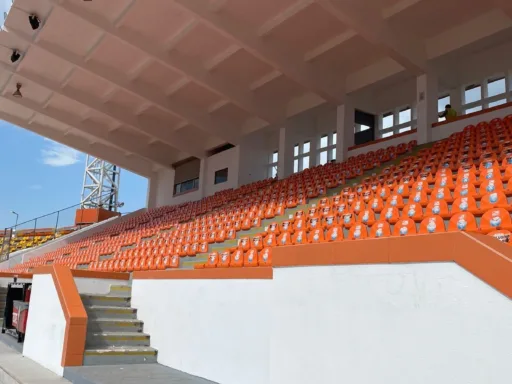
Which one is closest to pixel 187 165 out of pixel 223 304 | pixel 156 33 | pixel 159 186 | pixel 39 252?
pixel 159 186

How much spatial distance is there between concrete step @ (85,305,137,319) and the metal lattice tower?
2724cm

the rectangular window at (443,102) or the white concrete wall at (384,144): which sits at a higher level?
the rectangular window at (443,102)

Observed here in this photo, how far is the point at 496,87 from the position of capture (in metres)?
12.4

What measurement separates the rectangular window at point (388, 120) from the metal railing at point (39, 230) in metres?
14.8

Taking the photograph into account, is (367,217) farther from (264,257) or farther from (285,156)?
(285,156)

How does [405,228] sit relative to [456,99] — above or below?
below

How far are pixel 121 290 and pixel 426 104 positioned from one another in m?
8.48

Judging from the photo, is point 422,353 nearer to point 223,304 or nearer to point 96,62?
point 223,304

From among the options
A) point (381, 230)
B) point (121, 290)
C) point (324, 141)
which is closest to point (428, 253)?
point (381, 230)

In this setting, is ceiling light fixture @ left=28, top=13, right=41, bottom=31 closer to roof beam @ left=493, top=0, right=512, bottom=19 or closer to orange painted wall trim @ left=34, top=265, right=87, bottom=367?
orange painted wall trim @ left=34, top=265, right=87, bottom=367

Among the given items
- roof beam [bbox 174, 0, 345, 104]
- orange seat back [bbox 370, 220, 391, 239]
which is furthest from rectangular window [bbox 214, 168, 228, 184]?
orange seat back [bbox 370, 220, 391, 239]

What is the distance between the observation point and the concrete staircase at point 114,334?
570cm

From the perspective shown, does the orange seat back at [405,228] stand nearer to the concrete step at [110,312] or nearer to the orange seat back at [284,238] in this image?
the orange seat back at [284,238]

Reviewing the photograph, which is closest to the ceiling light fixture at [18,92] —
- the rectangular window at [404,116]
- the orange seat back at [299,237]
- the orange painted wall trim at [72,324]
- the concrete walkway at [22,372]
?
the concrete walkway at [22,372]
